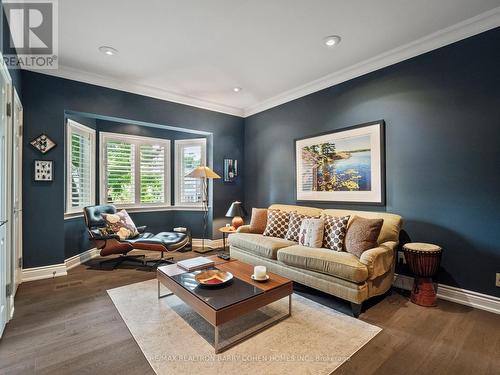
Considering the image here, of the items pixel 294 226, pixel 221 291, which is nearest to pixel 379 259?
pixel 294 226

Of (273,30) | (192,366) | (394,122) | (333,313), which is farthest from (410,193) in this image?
(192,366)

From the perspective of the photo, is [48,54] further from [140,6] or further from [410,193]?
[410,193]

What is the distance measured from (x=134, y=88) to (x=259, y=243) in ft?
10.4

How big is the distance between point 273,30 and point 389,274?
2953 mm

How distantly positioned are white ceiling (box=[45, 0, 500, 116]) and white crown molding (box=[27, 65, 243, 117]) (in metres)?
0.02

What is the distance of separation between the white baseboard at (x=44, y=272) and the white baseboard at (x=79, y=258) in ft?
0.58

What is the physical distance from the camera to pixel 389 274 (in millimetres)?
2744

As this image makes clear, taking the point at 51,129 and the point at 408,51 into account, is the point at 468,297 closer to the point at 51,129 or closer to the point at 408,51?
the point at 408,51

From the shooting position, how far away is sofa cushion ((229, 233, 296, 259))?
321 centimetres

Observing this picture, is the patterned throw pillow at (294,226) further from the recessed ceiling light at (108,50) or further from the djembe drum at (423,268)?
the recessed ceiling light at (108,50)

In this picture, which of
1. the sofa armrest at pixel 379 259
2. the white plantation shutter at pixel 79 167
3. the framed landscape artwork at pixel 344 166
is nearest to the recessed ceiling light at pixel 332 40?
the framed landscape artwork at pixel 344 166

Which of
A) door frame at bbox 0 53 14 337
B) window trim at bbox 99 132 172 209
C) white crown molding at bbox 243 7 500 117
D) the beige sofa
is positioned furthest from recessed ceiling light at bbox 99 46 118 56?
the beige sofa

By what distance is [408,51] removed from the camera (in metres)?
2.99

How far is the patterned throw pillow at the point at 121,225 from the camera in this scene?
394 cm
